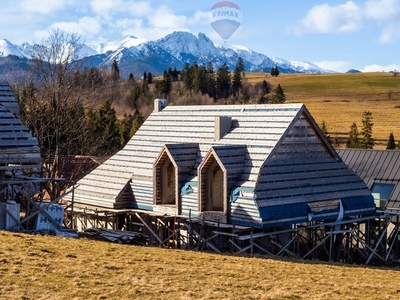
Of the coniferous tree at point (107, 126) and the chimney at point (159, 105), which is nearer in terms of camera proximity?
the chimney at point (159, 105)

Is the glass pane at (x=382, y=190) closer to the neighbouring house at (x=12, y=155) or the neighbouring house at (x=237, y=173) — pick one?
the neighbouring house at (x=237, y=173)

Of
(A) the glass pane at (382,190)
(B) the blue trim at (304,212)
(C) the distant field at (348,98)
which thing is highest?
(C) the distant field at (348,98)

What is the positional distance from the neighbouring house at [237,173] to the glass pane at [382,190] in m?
3.48

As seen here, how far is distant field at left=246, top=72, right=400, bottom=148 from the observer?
9586 centimetres

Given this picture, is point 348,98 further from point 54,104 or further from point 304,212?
point 304,212

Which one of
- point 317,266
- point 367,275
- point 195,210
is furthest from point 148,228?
point 367,275

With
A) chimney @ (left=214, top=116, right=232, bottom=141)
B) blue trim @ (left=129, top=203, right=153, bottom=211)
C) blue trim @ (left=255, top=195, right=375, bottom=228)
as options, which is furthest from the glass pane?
blue trim @ (left=129, top=203, right=153, bottom=211)

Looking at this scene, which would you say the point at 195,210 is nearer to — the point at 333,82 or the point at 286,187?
the point at 286,187

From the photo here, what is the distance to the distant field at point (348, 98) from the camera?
315 feet

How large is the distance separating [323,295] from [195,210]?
12.6 meters

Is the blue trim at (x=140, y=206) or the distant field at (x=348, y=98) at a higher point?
the distant field at (x=348, y=98)

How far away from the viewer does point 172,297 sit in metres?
16.2

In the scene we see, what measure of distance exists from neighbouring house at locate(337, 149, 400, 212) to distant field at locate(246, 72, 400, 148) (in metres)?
39.9

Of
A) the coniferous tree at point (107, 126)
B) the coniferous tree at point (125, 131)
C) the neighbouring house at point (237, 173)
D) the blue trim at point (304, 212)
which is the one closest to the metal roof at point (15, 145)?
the neighbouring house at point (237, 173)
